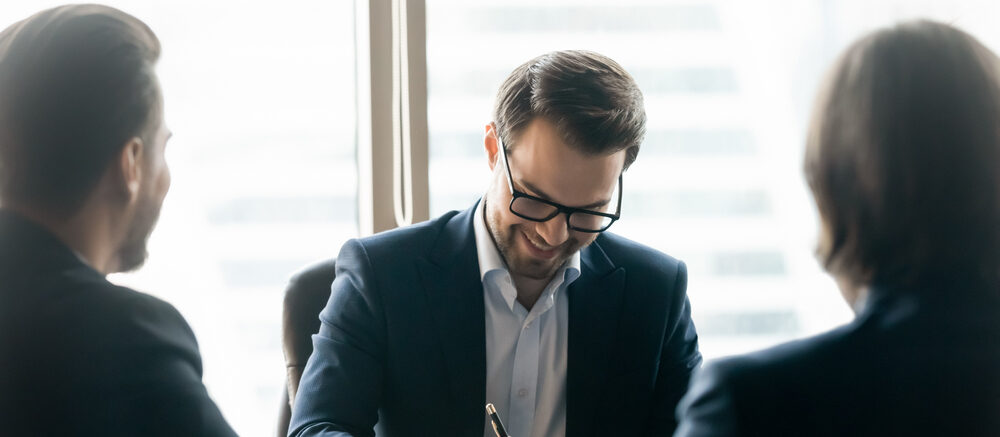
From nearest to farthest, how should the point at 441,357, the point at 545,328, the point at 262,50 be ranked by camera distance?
→ the point at 441,357, the point at 545,328, the point at 262,50

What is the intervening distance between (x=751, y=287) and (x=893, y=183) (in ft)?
5.74

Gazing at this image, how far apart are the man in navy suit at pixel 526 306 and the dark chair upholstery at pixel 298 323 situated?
0.29 feet

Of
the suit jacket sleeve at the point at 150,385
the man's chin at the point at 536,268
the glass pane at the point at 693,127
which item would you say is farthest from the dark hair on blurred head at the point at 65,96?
the glass pane at the point at 693,127

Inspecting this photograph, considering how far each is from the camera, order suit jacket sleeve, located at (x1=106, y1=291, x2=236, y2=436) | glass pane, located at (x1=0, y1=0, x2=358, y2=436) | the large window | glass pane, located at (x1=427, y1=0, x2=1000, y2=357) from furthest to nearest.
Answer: glass pane, located at (x1=427, y1=0, x2=1000, y2=357), the large window, glass pane, located at (x1=0, y1=0, x2=358, y2=436), suit jacket sleeve, located at (x1=106, y1=291, x2=236, y2=436)

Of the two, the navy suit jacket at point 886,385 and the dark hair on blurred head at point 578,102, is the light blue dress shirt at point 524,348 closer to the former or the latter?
the dark hair on blurred head at point 578,102

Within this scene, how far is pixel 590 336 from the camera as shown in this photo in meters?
1.66

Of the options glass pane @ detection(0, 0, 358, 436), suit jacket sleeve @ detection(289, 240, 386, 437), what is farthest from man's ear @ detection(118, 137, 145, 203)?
glass pane @ detection(0, 0, 358, 436)

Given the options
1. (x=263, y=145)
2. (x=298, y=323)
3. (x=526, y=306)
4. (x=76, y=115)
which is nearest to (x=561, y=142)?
(x=526, y=306)

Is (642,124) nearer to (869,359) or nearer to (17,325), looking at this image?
(869,359)

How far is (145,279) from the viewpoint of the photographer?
Result: 105 cm

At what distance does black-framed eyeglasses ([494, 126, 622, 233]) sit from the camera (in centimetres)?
155

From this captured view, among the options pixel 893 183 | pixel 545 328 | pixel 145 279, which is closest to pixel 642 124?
pixel 545 328

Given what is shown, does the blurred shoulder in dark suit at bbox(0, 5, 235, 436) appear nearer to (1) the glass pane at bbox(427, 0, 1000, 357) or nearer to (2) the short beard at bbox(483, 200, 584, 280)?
(2) the short beard at bbox(483, 200, 584, 280)

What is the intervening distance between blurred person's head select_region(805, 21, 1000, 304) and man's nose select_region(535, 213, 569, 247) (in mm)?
761
